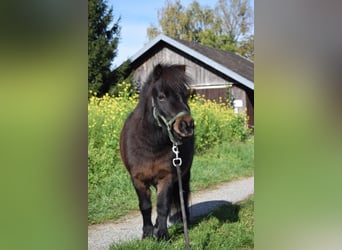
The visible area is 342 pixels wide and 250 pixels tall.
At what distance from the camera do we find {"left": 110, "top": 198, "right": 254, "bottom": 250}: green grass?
1.18 metres

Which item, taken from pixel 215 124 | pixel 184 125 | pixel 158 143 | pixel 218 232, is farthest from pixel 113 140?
pixel 218 232

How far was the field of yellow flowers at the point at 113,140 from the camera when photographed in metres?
1.12

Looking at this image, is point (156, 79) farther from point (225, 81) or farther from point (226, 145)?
point (226, 145)

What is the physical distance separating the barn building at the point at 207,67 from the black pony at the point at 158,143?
0.11ft

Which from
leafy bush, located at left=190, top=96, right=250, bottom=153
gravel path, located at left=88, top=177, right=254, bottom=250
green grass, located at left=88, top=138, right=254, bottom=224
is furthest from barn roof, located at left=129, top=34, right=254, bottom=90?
gravel path, located at left=88, top=177, right=254, bottom=250

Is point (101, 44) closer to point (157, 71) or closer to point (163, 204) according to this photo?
point (157, 71)

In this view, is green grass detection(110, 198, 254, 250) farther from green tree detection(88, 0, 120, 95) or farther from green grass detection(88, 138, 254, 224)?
green tree detection(88, 0, 120, 95)

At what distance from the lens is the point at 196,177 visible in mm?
1250

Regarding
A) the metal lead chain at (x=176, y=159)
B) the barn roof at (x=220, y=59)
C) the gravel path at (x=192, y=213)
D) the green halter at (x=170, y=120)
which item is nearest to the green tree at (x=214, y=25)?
the barn roof at (x=220, y=59)

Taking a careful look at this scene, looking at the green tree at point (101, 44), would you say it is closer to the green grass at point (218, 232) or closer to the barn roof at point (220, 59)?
the barn roof at point (220, 59)

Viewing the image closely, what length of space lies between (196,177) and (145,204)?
0.20 m

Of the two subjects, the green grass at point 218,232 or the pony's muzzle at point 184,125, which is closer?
the pony's muzzle at point 184,125

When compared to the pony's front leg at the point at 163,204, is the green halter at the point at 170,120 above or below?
above
